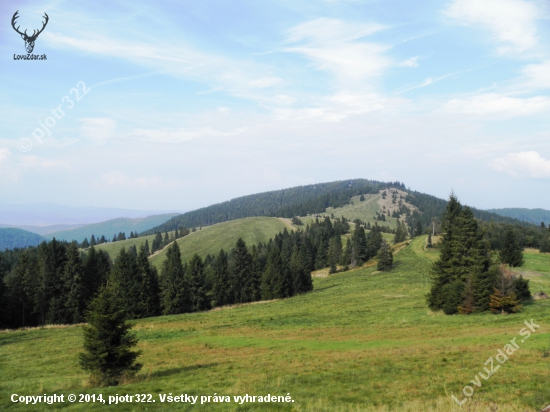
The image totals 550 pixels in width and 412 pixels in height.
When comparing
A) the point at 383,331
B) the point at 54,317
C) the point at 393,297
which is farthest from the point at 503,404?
the point at 54,317

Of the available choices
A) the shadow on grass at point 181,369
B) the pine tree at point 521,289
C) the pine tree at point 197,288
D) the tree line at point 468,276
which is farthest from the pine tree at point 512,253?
the shadow on grass at point 181,369

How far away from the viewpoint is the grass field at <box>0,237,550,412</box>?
1391 centimetres

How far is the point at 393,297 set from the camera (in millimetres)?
56031

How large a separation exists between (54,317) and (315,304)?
150 ft

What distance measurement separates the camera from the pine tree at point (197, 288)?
77.1 m

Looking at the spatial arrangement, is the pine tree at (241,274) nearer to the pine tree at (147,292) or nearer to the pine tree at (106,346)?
the pine tree at (147,292)

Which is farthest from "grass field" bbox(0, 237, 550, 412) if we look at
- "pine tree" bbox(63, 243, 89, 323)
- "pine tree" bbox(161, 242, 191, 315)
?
"pine tree" bbox(161, 242, 191, 315)

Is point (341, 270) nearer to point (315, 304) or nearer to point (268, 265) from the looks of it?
point (268, 265)

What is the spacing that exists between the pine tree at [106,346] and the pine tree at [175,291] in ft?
182

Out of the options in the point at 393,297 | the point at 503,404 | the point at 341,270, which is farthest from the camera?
the point at 341,270

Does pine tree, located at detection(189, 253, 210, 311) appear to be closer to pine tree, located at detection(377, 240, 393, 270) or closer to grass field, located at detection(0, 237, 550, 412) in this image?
grass field, located at detection(0, 237, 550, 412)

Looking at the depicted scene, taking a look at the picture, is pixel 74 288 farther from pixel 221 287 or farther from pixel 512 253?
pixel 512 253

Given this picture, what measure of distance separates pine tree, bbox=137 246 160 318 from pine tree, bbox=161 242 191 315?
2126mm

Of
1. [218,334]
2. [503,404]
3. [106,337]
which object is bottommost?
[218,334]
